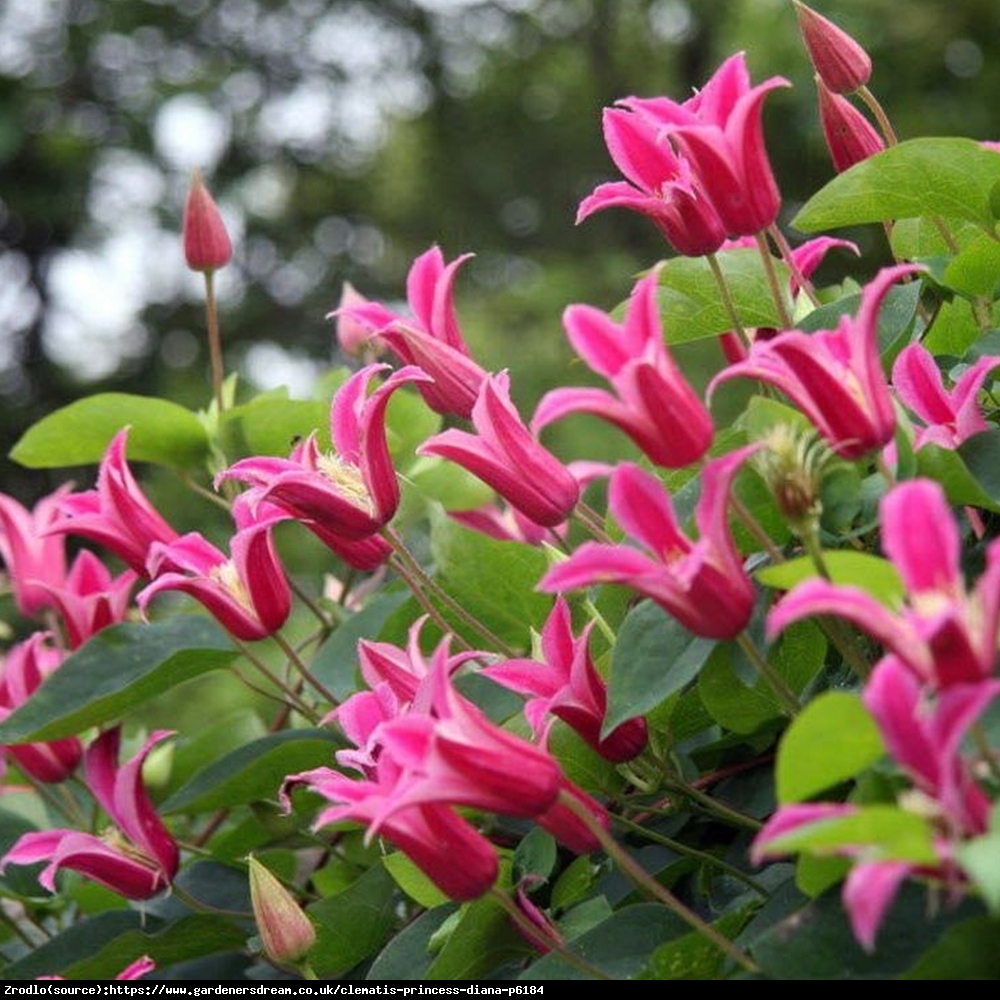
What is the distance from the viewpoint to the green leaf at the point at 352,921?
2.48 feet

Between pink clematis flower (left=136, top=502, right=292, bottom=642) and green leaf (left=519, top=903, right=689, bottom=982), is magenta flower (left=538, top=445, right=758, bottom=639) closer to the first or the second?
green leaf (left=519, top=903, right=689, bottom=982)

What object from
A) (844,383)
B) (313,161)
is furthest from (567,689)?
(313,161)

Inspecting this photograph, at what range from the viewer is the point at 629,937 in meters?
0.60

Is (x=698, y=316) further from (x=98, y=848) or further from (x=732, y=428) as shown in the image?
(x=98, y=848)

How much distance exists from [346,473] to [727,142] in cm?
20

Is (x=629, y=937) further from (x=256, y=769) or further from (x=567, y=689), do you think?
(x=256, y=769)

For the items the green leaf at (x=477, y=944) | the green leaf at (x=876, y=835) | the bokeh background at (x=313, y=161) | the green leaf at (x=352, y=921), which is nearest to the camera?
the green leaf at (x=876, y=835)

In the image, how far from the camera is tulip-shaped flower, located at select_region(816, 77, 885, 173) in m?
0.81

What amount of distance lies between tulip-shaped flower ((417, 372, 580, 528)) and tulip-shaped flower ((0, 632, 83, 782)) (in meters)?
0.36

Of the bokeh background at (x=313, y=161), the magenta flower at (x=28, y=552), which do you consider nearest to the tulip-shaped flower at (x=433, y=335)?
the magenta flower at (x=28, y=552)

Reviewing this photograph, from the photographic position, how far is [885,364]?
74 cm

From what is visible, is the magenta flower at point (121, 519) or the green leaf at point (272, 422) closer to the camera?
the magenta flower at point (121, 519)

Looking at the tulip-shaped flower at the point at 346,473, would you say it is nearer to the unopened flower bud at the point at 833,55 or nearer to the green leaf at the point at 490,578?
the green leaf at the point at 490,578

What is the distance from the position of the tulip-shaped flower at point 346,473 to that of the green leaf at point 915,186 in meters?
0.19
